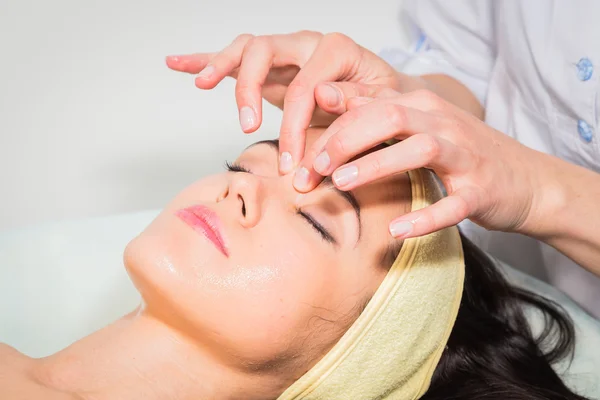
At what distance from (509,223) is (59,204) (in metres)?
1.45

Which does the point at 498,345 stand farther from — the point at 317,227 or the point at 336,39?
the point at 336,39

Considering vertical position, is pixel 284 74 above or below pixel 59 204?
above

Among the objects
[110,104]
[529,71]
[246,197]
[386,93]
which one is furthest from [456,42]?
[110,104]

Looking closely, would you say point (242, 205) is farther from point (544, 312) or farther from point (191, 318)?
point (544, 312)

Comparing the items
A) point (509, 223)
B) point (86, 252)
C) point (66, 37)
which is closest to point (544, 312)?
point (509, 223)

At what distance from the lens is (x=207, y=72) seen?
114cm

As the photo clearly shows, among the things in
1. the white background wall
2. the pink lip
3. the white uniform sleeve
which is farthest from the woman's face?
the white background wall

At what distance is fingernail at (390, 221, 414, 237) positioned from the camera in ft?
2.92

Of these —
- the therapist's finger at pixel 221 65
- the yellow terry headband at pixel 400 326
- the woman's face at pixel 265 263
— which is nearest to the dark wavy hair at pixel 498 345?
the yellow terry headband at pixel 400 326

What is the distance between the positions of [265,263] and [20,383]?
0.43m

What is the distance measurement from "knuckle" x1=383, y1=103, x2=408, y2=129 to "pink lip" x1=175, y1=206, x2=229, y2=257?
32 cm

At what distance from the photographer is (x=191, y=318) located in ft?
3.33

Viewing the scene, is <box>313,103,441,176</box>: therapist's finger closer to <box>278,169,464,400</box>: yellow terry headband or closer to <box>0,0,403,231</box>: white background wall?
<box>278,169,464,400</box>: yellow terry headband

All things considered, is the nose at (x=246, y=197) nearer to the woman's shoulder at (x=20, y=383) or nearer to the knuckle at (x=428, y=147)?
the knuckle at (x=428, y=147)
